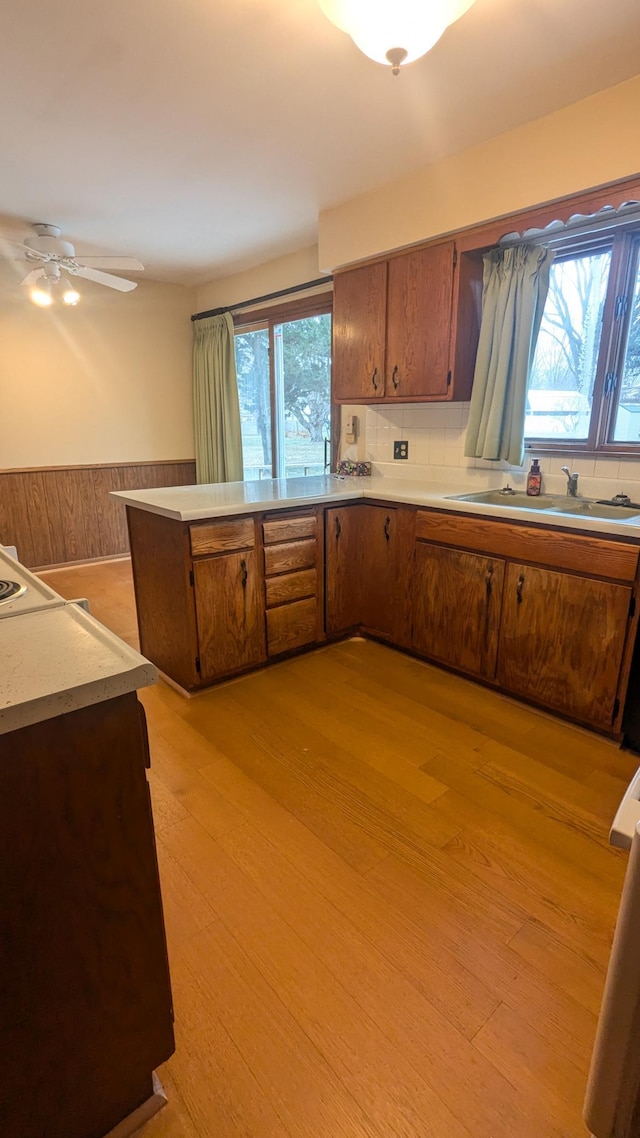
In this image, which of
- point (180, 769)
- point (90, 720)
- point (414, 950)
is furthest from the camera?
point (180, 769)

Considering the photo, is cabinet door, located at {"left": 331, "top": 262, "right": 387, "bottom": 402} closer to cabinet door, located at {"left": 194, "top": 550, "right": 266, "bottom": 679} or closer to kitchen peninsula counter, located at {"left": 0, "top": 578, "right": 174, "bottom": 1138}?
cabinet door, located at {"left": 194, "top": 550, "right": 266, "bottom": 679}

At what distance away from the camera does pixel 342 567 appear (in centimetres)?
305

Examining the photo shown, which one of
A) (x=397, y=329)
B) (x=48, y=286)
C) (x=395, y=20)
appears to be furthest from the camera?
(x=48, y=286)

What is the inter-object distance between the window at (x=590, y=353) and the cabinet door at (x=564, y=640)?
0.79 meters

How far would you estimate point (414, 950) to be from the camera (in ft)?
4.50

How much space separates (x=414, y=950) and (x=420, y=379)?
2.49 metres

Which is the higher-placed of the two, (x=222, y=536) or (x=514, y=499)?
(x=514, y=499)

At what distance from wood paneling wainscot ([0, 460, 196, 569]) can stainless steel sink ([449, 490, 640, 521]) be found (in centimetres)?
314

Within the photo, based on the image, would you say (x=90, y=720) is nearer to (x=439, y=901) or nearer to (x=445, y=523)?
(x=439, y=901)

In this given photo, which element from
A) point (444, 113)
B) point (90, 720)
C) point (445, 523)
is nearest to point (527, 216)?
point (444, 113)

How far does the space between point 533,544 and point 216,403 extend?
360 centimetres

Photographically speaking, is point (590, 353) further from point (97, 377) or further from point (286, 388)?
point (97, 377)

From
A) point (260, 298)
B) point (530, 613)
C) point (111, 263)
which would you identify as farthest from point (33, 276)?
point (530, 613)

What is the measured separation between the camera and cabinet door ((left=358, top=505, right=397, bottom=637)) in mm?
2914
